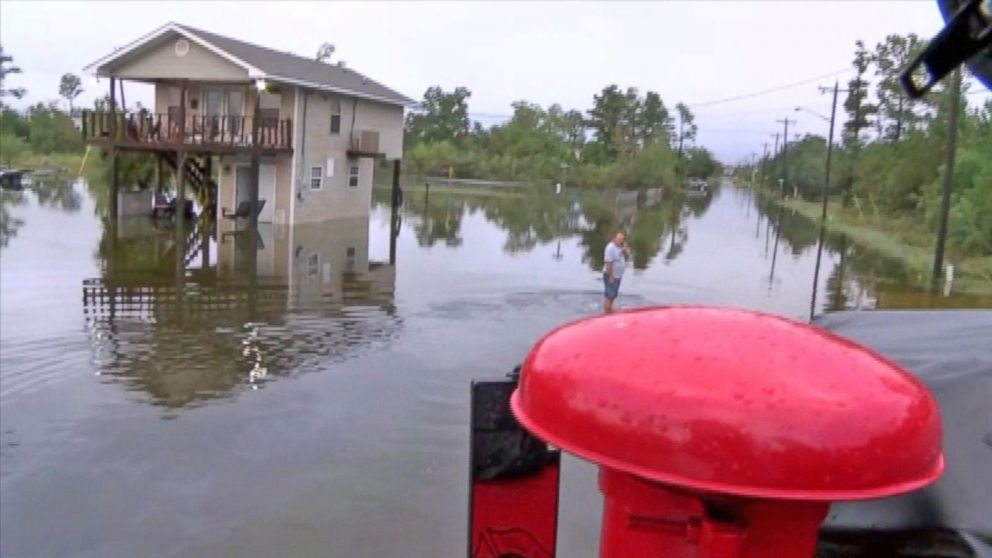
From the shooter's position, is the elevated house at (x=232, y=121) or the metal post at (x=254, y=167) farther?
the elevated house at (x=232, y=121)

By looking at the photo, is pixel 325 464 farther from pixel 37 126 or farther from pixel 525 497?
pixel 37 126

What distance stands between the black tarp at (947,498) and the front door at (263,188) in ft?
94.9

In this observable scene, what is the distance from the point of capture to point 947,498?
164 cm

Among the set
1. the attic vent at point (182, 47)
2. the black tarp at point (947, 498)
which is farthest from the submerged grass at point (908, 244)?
the attic vent at point (182, 47)

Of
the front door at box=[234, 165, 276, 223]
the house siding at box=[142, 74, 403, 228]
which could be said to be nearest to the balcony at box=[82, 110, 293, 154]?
the house siding at box=[142, 74, 403, 228]

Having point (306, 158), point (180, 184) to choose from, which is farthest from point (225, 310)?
point (306, 158)

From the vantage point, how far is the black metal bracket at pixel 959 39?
1439 millimetres

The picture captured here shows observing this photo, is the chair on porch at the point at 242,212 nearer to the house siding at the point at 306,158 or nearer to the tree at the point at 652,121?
the house siding at the point at 306,158

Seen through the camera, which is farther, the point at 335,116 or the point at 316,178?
the point at 335,116

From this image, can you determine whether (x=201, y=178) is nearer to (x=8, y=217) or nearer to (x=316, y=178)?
(x=316, y=178)

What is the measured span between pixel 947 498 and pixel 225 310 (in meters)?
14.7

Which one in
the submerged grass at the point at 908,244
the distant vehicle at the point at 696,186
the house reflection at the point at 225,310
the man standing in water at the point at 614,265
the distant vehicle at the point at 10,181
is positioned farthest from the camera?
the distant vehicle at the point at 696,186

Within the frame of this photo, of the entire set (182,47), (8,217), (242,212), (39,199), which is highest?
(182,47)

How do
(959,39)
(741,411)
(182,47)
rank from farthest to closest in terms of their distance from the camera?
(182,47)
(959,39)
(741,411)
